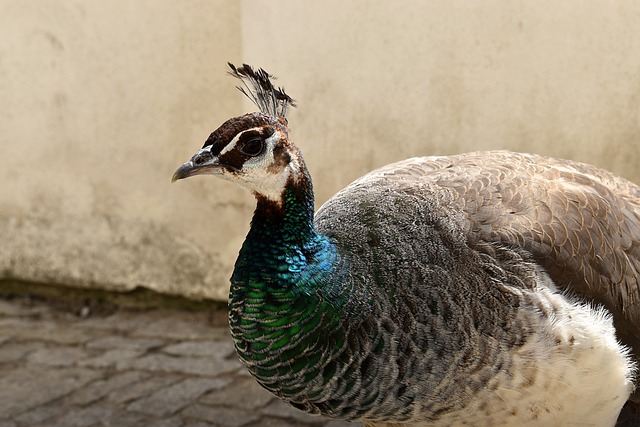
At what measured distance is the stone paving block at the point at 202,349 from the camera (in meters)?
4.50

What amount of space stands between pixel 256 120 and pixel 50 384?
2.42 metres

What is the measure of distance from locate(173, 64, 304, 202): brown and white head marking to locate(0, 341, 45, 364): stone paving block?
2.59m

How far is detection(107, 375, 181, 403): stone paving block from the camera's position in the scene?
13.2 feet

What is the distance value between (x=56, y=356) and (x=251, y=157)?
2.65 metres

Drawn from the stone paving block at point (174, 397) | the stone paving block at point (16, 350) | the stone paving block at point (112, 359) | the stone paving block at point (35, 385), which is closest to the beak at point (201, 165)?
the stone paving block at point (174, 397)

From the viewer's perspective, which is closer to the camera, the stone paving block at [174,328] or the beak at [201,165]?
the beak at [201,165]

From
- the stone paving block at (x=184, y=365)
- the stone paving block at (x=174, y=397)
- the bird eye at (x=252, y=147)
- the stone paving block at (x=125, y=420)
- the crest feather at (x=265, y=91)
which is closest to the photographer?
the bird eye at (x=252, y=147)

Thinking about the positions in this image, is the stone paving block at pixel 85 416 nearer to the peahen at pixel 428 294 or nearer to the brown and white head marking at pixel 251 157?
the peahen at pixel 428 294

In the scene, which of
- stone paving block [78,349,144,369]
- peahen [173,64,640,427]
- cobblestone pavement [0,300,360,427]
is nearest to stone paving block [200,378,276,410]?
cobblestone pavement [0,300,360,427]

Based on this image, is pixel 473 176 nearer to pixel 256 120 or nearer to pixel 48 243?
pixel 256 120

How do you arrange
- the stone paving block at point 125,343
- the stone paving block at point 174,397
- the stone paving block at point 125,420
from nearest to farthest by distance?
the stone paving block at point 125,420 < the stone paving block at point 174,397 < the stone paving block at point 125,343

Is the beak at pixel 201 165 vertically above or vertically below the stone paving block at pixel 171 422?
above

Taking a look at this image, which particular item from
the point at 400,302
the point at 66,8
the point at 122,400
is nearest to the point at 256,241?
the point at 400,302

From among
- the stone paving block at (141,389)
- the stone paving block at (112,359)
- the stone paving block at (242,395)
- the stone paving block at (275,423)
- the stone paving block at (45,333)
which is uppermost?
the stone paving block at (45,333)
